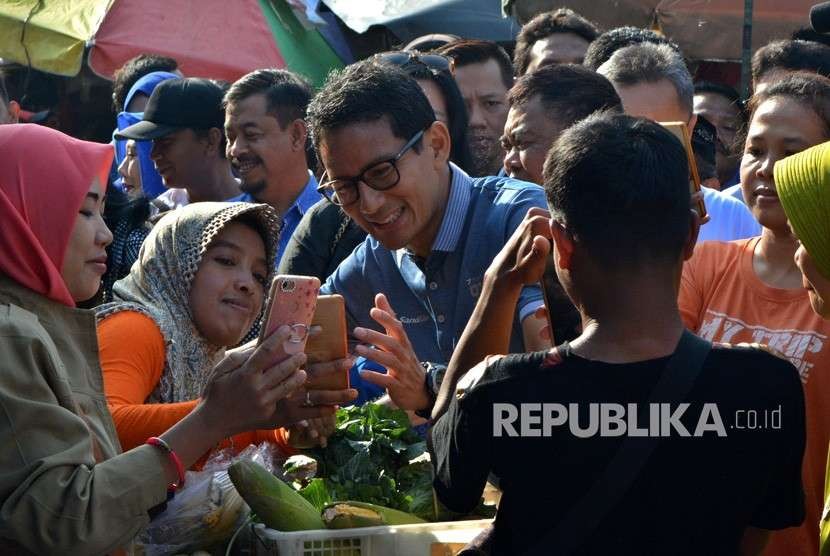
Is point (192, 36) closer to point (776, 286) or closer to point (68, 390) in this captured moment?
point (776, 286)

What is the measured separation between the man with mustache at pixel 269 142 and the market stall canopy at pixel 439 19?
16.1 feet

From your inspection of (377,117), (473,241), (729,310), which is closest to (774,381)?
(729,310)

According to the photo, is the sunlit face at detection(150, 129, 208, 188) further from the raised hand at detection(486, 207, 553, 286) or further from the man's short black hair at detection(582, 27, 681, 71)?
the raised hand at detection(486, 207, 553, 286)

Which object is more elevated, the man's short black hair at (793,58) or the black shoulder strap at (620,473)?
the black shoulder strap at (620,473)

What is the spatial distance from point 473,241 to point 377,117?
474mm

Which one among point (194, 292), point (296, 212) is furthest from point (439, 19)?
point (194, 292)

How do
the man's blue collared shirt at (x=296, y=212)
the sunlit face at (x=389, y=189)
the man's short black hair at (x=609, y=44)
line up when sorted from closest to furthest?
1. the sunlit face at (x=389, y=189)
2. the man's short black hair at (x=609, y=44)
3. the man's blue collared shirt at (x=296, y=212)

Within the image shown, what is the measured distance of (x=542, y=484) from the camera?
2389 mm

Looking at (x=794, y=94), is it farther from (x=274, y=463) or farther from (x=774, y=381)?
(x=274, y=463)

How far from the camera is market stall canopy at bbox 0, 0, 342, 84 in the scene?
10.9 m

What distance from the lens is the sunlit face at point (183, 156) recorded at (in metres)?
6.64

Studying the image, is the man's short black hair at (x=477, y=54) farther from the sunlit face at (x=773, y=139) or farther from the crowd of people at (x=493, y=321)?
the sunlit face at (x=773, y=139)

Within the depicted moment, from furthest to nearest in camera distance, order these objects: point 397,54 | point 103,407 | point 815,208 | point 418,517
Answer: point 397,54 → point 418,517 → point 103,407 → point 815,208

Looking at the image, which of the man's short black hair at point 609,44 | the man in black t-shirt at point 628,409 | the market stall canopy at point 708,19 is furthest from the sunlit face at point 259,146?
the man in black t-shirt at point 628,409
